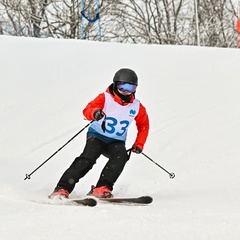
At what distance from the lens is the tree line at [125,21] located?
26.3 meters

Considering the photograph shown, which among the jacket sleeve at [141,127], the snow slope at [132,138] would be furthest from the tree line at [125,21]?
the jacket sleeve at [141,127]

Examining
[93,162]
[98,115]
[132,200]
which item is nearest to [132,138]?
[93,162]

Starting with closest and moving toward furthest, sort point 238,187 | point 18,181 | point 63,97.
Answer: point 238,187
point 18,181
point 63,97

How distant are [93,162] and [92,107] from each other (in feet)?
1.65

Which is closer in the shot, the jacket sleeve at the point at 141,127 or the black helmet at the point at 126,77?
the black helmet at the point at 126,77

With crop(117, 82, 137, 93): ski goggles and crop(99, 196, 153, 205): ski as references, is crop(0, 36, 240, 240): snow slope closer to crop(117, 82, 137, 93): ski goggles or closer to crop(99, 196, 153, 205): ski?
crop(99, 196, 153, 205): ski

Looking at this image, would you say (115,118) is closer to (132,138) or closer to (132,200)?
(132,200)

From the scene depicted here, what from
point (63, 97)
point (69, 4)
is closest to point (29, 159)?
point (63, 97)

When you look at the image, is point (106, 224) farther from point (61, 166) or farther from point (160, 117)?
point (160, 117)

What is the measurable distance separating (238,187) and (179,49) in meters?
7.54

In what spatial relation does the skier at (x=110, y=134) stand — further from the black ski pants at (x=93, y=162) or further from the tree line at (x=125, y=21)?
the tree line at (x=125, y=21)

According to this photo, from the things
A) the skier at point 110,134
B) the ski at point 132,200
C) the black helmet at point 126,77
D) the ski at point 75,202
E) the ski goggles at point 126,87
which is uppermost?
the black helmet at point 126,77

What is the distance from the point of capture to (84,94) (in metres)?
9.92

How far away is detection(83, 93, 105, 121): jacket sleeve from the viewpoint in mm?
5035
